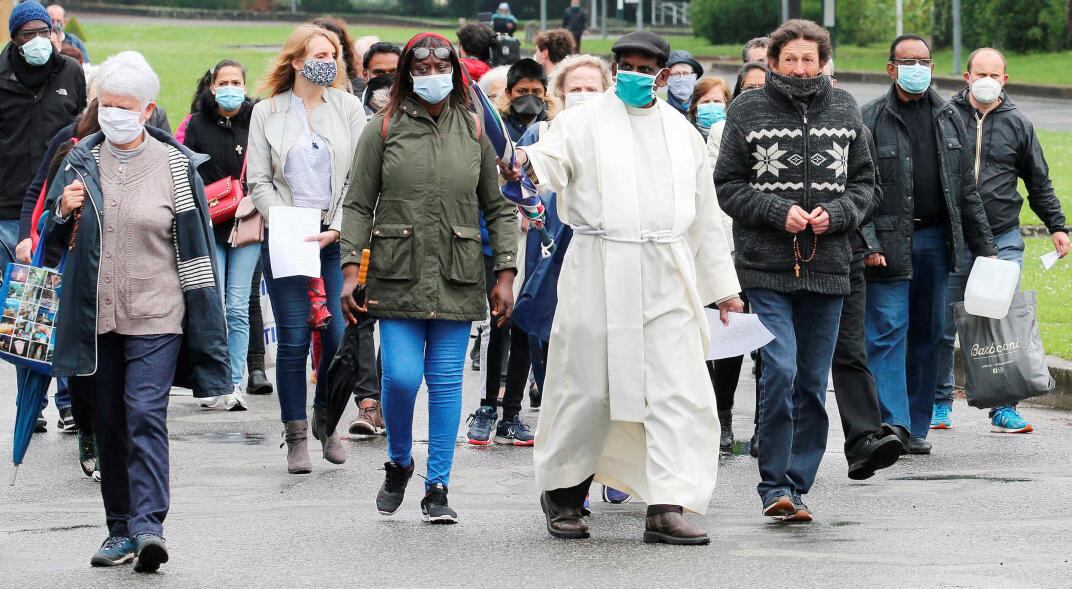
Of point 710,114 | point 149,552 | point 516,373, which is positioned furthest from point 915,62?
point 149,552

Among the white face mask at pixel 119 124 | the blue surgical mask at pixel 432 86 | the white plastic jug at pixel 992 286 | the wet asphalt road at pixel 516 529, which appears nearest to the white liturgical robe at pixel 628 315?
the wet asphalt road at pixel 516 529

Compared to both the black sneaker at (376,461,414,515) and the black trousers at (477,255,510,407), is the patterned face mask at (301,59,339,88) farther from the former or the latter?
the black sneaker at (376,461,414,515)

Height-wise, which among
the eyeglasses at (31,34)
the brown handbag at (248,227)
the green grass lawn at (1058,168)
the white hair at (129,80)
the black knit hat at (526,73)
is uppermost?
the eyeglasses at (31,34)

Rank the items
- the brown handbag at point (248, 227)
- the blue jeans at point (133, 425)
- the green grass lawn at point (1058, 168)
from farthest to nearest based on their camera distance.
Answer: the green grass lawn at point (1058, 168) → the brown handbag at point (248, 227) → the blue jeans at point (133, 425)

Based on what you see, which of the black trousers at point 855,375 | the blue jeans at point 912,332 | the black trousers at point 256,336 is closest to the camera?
the black trousers at point 855,375

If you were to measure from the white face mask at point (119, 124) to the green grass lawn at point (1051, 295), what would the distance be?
6765mm

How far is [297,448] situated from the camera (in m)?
8.73

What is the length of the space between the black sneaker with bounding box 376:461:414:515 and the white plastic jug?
3523 millimetres

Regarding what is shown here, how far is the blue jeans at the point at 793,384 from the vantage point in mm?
7422

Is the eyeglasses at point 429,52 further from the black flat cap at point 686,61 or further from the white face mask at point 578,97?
the black flat cap at point 686,61

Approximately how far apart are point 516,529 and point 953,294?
3666 millimetres

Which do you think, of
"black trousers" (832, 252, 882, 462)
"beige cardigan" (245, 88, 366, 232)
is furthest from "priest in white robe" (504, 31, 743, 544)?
"beige cardigan" (245, 88, 366, 232)

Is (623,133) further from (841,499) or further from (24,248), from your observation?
(24,248)

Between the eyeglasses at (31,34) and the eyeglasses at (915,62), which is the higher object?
the eyeglasses at (31,34)
